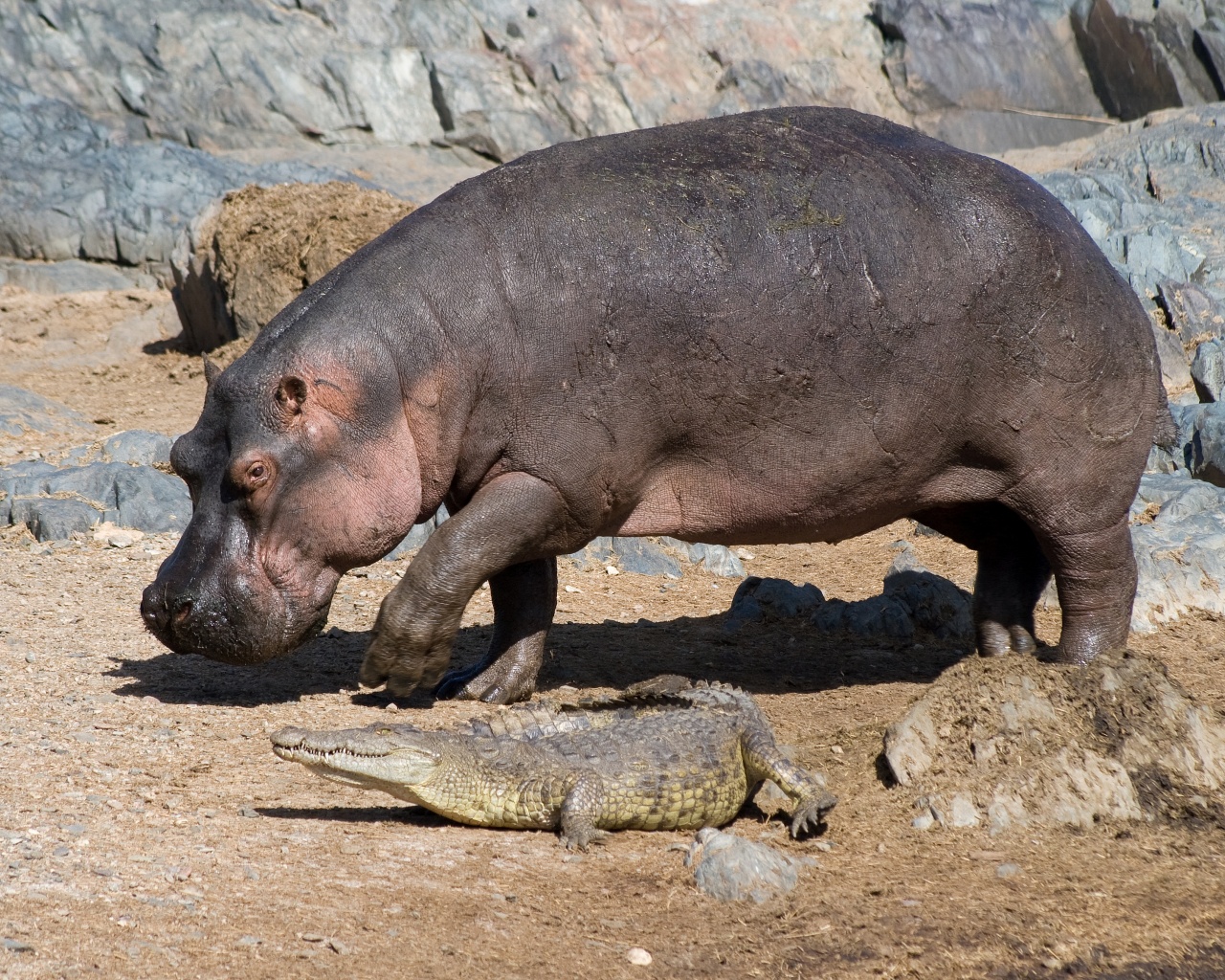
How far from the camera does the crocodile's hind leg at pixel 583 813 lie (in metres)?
4.61

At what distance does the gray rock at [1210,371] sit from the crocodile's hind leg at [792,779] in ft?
29.1

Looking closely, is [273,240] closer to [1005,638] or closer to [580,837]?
[1005,638]

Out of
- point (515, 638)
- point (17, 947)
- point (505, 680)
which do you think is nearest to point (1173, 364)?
point (515, 638)

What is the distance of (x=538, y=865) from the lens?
444 centimetres

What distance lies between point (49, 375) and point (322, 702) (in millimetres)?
10349

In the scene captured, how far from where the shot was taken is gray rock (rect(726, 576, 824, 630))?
8156 mm

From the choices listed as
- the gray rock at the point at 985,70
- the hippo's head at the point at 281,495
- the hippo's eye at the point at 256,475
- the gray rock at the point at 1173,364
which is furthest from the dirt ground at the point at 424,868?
the gray rock at the point at 985,70

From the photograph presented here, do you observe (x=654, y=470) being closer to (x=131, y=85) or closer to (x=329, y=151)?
(x=329, y=151)

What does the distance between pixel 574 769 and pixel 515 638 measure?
5.39 ft

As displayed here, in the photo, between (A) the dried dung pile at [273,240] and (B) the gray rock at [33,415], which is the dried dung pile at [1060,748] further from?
(A) the dried dung pile at [273,240]

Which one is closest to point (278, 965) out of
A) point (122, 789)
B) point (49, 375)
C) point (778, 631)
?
point (122, 789)

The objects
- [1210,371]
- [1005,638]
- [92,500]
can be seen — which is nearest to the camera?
[1005,638]

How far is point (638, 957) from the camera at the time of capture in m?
3.75

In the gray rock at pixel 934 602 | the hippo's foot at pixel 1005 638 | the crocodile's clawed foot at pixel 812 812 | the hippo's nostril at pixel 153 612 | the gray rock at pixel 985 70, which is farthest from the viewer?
the gray rock at pixel 985 70
